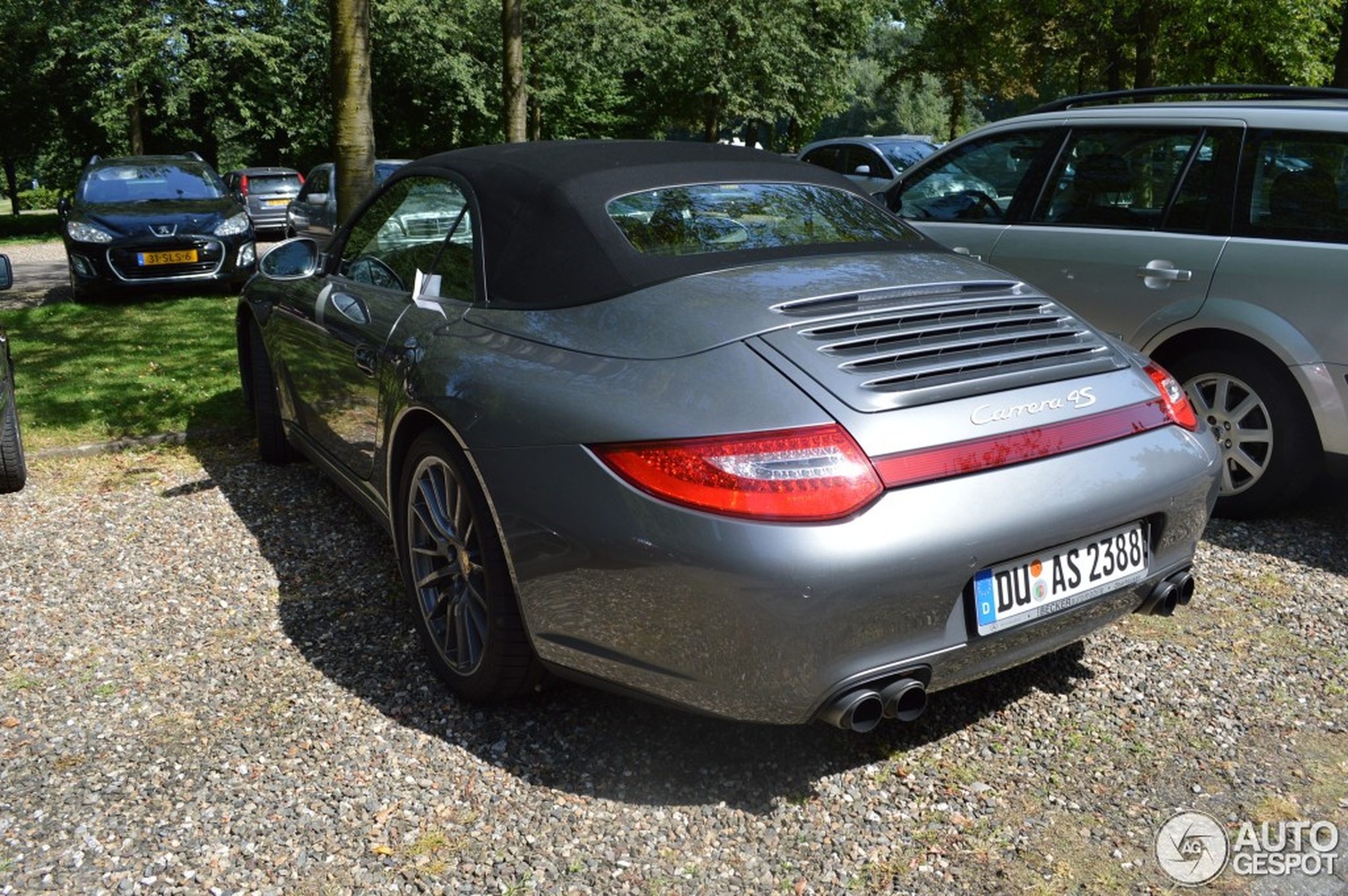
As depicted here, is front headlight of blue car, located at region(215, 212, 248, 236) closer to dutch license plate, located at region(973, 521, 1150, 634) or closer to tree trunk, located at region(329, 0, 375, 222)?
tree trunk, located at region(329, 0, 375, 222)

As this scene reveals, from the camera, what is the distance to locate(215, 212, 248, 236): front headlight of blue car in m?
12.2

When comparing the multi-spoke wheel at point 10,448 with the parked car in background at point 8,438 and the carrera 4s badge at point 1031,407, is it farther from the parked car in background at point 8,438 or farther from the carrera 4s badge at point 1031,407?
the carrera 4s badge at point 1031,407

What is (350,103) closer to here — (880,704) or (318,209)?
(318,209)

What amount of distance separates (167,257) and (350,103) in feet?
15.2

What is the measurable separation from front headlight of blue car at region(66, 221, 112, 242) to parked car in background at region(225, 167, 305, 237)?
12.4 m

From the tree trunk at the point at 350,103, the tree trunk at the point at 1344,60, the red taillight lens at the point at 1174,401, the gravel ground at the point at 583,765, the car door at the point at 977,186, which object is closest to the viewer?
the gravel ground at the point at 583,765

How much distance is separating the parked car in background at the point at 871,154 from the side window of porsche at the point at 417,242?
1363 cm

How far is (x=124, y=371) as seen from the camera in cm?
820

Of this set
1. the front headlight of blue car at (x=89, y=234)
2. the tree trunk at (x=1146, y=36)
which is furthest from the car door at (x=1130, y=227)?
the tree trunk at (x=1146, y=36)

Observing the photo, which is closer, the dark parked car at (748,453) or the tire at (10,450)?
the dark parked car at (748,453)

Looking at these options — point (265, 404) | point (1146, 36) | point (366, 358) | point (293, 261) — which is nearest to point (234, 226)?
point (265, 404)

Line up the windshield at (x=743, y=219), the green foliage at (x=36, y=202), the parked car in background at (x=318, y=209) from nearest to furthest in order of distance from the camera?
the windshield at (x=743, y=219) < the parked car in background at (x=318, y=209) < the green foliage at (x=36, y=202)

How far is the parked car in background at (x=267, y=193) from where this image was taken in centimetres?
2425

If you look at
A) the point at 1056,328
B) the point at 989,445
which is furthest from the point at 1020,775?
the point at 1056,328
